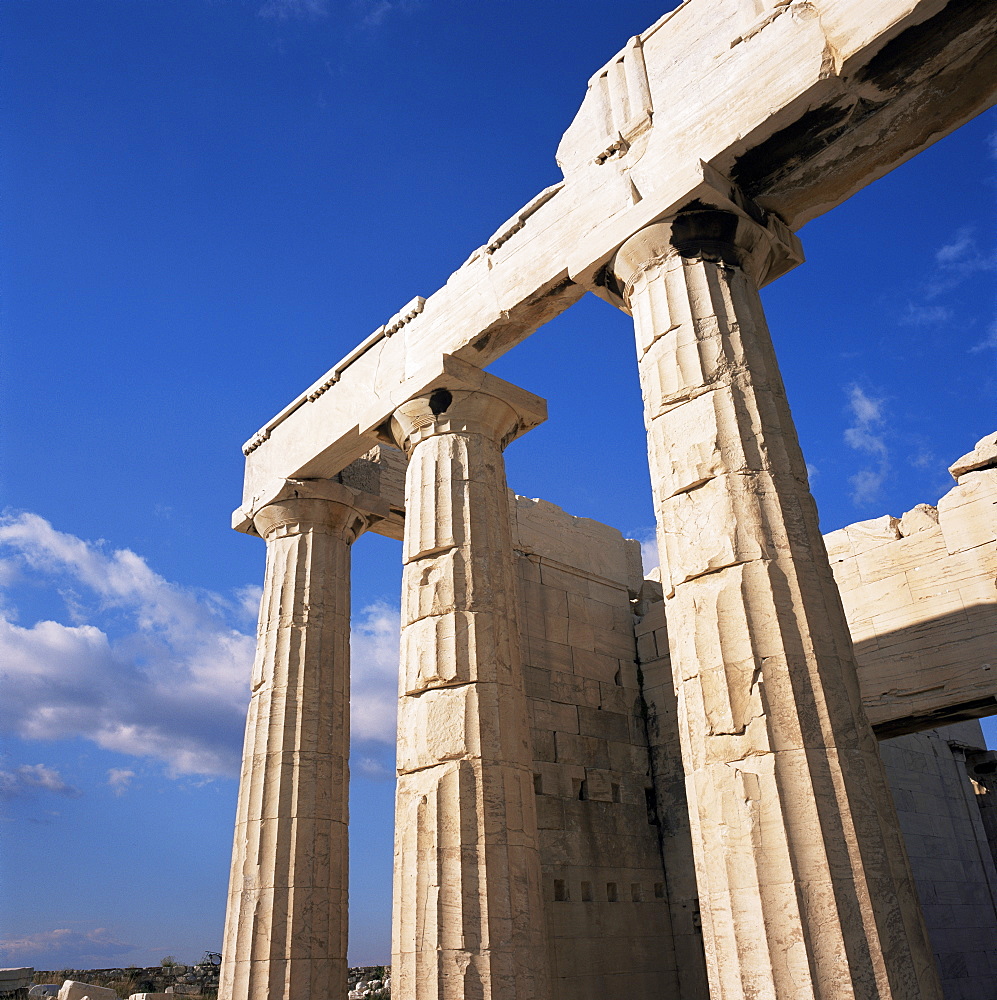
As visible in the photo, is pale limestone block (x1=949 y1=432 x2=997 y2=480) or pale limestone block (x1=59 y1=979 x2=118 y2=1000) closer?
pale limestone block (x1=949 y1=432 x2=997 y2=480)

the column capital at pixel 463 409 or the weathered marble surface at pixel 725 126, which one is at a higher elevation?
the weathered marble surface at pixel 725 126

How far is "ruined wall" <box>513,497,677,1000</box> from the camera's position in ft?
44.7

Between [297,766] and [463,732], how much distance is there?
391 cm

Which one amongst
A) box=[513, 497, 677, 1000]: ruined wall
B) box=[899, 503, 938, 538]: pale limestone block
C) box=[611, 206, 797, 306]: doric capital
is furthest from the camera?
box=[513, 497, 677, 1000]: ruined wall

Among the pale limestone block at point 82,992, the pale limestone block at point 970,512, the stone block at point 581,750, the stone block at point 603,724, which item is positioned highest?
the pale limestone block at point 970,512

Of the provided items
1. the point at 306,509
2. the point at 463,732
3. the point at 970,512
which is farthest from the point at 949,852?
the point at 306,509

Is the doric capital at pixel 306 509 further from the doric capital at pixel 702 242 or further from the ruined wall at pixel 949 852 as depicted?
the ruined wall at pixel 949 852

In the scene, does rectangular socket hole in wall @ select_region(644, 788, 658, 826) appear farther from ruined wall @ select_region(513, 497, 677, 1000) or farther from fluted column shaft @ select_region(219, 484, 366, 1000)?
fluted column shaft @ select_region(219, 484, 366, 1000)

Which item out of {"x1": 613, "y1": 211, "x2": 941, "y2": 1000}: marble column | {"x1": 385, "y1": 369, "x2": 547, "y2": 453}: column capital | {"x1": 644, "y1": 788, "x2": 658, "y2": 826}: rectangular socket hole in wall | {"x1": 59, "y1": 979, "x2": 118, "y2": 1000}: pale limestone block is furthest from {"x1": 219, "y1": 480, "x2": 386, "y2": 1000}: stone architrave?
{"x1": 59, "y1": 979, "x2": 118, "y2": 1000}: pale limestone block

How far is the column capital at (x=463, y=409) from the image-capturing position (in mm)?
11266

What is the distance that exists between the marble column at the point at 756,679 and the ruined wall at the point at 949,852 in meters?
10.3

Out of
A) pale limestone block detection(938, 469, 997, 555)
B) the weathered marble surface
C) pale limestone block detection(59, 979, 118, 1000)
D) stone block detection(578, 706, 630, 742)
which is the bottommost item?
pale limestone block detection(59, 979, 118, 1000)

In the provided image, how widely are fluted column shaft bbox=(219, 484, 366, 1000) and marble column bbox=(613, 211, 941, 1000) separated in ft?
21.6

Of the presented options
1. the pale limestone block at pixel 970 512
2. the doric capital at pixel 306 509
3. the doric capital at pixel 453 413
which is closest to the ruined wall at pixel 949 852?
the pale limestone block at pixel 970 512
